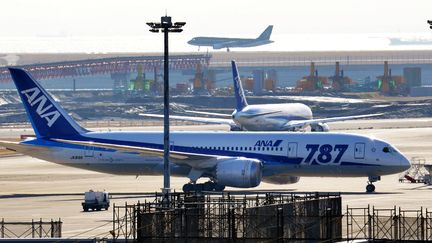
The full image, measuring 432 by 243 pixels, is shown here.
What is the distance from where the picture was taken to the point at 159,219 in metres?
52.6

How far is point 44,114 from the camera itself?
9600cm

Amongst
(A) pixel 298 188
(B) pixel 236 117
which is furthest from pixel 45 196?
(B) pixel 236 117

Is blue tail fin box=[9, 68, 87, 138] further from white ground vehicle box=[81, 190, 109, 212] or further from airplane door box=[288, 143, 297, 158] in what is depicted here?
white ground vehicle box=[81, 190, 109, 212]

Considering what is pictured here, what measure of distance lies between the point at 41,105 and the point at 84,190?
6.93 meters

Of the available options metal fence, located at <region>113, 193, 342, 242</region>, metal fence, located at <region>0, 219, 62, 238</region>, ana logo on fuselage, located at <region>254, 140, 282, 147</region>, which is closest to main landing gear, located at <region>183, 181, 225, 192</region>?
ana logo on fuselage, located at <region>254, 140, 282, 147</region>

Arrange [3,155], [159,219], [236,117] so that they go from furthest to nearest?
[236,117] < [3,155] < [159,219]

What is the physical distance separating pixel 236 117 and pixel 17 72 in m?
66.8

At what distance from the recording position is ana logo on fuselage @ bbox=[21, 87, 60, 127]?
95.6 m

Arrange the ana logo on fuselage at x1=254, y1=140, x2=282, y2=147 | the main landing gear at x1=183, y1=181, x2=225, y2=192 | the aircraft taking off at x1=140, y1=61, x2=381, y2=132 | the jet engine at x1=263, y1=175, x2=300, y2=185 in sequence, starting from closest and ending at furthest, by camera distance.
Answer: the main landing gear at x1=183, y1=181, x2=225, y2=192 < the ana logo on fuselage at x1=254, y1=140, x2=282, y2=147 < the jet engine at x1=263, y1=175, x2=300, y2=185 < the aircraft taking off at x1=140, y1=61, x2=381, y2=132

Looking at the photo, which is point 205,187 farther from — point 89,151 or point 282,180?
point 89,151

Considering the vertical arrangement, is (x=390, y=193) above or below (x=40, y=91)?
below

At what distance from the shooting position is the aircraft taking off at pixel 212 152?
91.4m

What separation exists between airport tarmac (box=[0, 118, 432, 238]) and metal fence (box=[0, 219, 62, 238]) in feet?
2.27

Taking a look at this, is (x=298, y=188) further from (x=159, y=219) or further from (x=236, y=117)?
(x=236, y=117)
